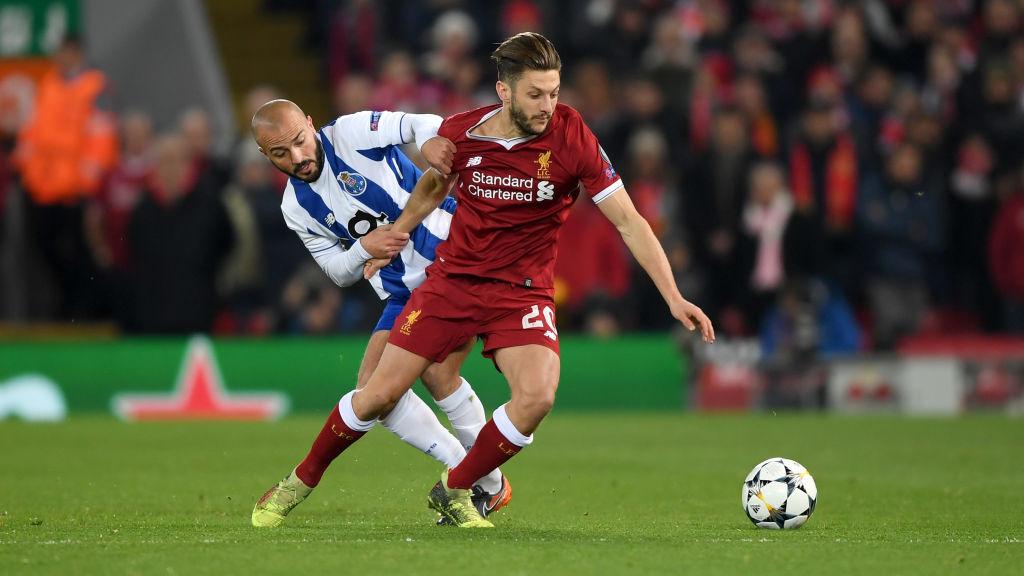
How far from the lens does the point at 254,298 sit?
16562 mm

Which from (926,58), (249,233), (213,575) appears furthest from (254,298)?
(213,575)

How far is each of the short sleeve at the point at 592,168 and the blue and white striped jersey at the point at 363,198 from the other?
1.07 metres

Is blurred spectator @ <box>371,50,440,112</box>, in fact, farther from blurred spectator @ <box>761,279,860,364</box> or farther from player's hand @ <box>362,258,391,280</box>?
player's hand @ <box>362,258,391,280</box>

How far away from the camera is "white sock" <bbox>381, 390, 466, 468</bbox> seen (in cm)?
783

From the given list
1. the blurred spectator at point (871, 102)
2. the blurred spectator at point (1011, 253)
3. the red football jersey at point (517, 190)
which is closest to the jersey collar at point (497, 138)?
the red football jersey at point (517, 190)

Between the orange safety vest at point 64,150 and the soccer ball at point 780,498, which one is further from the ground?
the orange safety vest at point 64,150

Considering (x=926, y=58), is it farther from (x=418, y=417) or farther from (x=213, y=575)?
(x=213, y=575)


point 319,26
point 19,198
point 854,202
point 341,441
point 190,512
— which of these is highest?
point 319,26

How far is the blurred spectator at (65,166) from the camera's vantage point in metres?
16.7

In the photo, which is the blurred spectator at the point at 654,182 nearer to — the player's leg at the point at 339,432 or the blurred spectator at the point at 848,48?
the blurred spectator at the point at 848,48

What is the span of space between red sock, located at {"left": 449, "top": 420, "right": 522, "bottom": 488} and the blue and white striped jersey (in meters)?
1.09

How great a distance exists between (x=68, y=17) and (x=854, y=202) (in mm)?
9388

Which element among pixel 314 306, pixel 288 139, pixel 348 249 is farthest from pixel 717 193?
pixel 288 139

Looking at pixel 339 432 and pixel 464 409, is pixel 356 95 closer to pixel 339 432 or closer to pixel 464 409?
pixel 464 409
